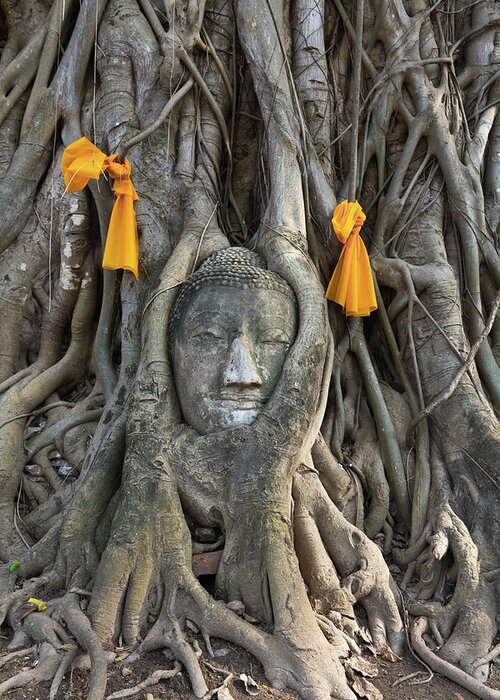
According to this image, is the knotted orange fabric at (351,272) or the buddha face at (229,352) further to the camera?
the knotted orange fabric at (351,272)

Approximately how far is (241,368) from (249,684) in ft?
4.51

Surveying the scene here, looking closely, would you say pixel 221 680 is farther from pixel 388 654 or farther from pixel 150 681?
pixel 388 654

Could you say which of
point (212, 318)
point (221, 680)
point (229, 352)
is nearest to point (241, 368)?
point (229, 352)

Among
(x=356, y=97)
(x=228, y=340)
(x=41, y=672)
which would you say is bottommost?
(x=41, y=672)

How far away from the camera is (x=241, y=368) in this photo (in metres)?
3.05

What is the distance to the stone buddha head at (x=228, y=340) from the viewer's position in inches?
120

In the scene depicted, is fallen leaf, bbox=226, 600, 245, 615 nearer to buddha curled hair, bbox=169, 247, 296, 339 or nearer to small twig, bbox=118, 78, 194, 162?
buddha curled hair, bbox=169, 247, 296, 339

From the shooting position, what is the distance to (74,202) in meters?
4.20

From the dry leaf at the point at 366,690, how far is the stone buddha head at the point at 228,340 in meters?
1.19

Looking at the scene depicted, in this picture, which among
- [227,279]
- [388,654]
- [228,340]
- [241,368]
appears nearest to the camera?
[388,654]

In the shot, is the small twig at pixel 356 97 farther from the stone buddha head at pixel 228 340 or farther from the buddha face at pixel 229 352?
the buddha face at pixel 229 352

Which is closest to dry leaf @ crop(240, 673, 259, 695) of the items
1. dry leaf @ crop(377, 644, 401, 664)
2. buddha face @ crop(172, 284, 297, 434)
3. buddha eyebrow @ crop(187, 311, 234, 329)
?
dry leaf @ crop(377, 644, 401, 664)

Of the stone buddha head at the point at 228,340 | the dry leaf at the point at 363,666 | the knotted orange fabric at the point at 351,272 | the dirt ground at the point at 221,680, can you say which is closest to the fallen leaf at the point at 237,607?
the dirt ground at the point at 221,680

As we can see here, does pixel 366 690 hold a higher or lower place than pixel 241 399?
lower
